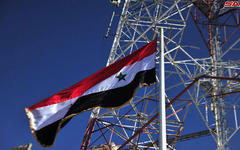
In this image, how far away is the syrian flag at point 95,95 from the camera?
998 centimetres

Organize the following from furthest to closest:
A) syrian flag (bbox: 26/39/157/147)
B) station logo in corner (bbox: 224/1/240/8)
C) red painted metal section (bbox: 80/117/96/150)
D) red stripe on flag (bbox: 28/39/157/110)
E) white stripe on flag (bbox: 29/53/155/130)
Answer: station logo in corner (bbox: 224/1/240/8) → red painted metal section (bbox: 80/117/96/150) → red stripe on flag (bbox: 28/39/157/110) → white stripe on flag (bbox: 29/53/155/130) → syrian flag (bbox: 26/39/157/147)

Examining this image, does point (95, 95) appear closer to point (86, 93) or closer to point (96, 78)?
point (86, 93)

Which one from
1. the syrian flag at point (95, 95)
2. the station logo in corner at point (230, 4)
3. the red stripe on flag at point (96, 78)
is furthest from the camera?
the station logo in corner at point (230, 4)

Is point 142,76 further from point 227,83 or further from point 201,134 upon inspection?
point 201,134

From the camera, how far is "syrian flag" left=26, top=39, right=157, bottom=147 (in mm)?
9984

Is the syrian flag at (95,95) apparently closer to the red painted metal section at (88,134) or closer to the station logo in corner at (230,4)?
the red painted metal section at (88,134)

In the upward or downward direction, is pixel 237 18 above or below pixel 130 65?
above

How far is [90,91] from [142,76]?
2102 millimetres

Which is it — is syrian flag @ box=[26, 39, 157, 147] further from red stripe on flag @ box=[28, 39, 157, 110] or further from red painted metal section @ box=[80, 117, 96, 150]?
red painted metal section @ box=[80, 117, 96, 150]

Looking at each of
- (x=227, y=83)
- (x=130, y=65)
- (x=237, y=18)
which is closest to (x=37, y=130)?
(x=130, y=65)

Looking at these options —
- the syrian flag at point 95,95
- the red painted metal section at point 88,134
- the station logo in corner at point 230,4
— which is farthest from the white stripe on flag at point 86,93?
the station logo in corner at point 230,4

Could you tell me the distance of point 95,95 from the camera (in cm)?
1098

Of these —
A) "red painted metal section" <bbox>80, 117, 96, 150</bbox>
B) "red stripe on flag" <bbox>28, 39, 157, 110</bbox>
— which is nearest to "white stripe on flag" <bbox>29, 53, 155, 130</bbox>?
"red stripe on flag" <bbox>28, 39, 157, 110</bbox>

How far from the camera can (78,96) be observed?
11258mm
